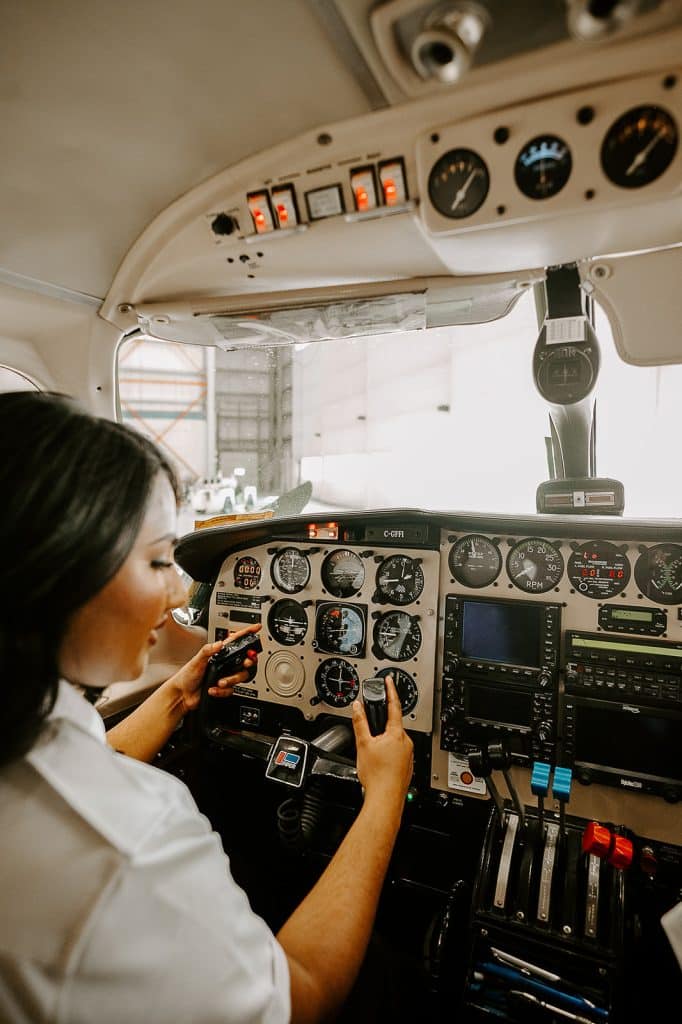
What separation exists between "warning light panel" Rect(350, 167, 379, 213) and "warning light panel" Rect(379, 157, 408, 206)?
2 centimetres

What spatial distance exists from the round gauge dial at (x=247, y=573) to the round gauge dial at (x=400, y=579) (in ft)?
1.80

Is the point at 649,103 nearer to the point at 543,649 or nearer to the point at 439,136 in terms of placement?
the point at 439,136

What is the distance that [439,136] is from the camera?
3.62 feet

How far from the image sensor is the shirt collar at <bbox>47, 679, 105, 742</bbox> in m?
0.73

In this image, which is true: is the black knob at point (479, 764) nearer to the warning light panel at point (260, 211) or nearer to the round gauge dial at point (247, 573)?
the round gauge dial at point (247, 573)

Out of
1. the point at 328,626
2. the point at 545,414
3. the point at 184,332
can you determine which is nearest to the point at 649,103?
the point at 545,414

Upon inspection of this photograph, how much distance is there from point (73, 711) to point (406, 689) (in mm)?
1359

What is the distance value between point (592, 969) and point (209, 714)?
4.59ft

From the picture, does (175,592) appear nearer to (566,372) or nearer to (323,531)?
(323,531)

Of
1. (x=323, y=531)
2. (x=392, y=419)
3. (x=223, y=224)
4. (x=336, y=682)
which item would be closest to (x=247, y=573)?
(x=323, y=531)

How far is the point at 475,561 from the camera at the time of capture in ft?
6.30

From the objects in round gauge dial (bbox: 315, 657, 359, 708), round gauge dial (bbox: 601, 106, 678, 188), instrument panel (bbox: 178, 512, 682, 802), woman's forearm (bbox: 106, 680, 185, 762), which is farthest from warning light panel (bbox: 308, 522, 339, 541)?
round gauge dial (bbox: 601, 106, 678, 188)

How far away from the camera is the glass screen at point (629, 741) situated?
158cm

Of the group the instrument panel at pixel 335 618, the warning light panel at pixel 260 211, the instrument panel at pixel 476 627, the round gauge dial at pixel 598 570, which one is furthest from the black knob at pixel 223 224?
the round gauge dial at pixel 598 570
